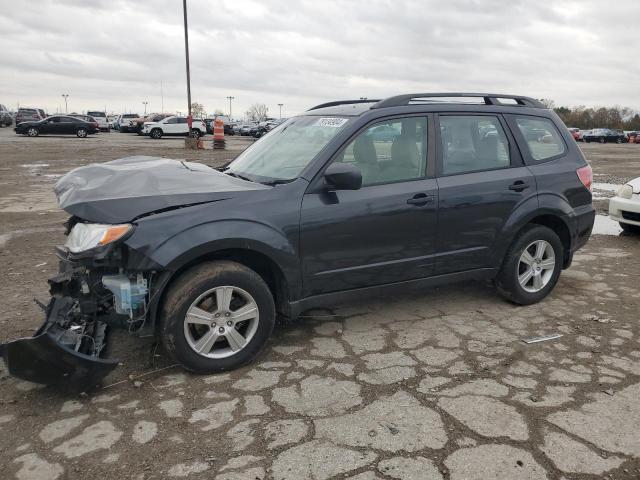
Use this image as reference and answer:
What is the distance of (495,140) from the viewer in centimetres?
460

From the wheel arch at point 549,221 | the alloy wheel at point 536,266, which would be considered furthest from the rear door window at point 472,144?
the alloy wheel at point 536,266

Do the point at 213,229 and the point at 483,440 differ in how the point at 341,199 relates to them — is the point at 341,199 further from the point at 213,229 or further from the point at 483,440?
the point at 483,440

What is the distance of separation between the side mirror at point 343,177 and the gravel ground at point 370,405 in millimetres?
1212

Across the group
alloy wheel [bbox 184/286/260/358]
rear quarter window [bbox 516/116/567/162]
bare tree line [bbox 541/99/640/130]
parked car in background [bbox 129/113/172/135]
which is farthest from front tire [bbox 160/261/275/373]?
bare tree line [bbox 541/99/640/130]

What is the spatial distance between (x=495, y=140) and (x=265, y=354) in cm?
268

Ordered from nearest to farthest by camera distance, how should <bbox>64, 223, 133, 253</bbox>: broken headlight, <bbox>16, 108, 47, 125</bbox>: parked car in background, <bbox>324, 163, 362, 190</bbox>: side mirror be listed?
1. <bbox>64, 223, 133, 253</bbox>: broken headlight
2. <bbox>324, 163, 362, 190</bbox>: side mirror
3. <bbox>16, 108, 47, 125</bbox>: parked car in background

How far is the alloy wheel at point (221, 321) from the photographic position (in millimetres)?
3387

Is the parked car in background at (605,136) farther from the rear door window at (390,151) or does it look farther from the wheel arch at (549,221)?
the rear door window at (390,151)

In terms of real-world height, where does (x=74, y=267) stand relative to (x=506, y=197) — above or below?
below

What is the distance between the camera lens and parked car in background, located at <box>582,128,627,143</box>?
168 ft

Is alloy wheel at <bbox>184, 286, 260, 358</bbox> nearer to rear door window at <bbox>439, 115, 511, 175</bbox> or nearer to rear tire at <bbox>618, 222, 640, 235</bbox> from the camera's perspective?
rear door window at <bbox>439, 115, 511, 175</bbox>

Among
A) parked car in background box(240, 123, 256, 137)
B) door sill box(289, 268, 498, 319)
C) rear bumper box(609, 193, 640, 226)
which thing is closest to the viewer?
door sill box(289, 268, 498, 319)

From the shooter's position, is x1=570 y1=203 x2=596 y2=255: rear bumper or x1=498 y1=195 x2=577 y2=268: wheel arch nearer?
x1=498 y1=195 x2=577 y2=268: wheel arch

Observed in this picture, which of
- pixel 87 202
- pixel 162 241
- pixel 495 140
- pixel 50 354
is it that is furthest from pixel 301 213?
pixel 495 140
